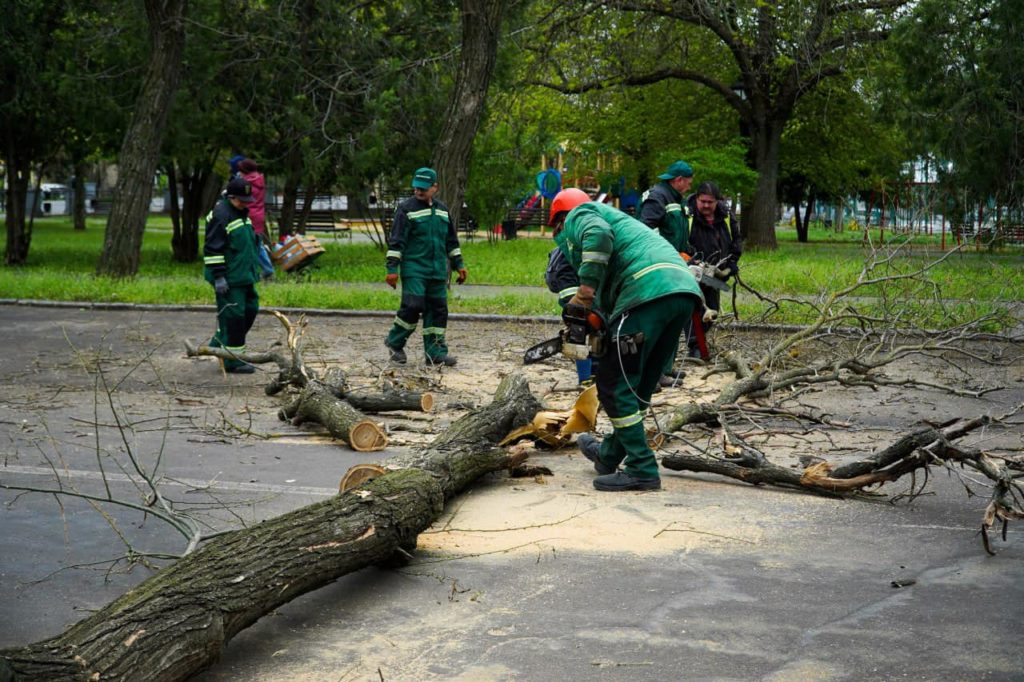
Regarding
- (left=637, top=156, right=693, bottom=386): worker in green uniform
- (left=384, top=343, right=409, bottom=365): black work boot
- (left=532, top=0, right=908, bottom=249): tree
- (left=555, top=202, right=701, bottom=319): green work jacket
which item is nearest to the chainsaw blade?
(left=555, top=202, right=701, bottom=319): green work jacket

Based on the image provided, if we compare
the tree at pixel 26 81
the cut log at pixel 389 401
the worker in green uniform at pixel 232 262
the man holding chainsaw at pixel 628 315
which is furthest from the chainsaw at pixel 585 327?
the tree at pixel 26 81

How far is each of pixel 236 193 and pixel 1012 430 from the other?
6759mm

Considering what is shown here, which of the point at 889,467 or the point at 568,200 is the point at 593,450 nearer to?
the point at 568,200

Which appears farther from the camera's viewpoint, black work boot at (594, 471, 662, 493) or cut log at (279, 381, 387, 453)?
cut log at (279, 381, 387, 453)

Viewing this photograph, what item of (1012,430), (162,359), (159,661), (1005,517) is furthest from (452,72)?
(159,661)

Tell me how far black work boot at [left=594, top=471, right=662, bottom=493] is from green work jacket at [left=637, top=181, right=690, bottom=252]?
158 inches

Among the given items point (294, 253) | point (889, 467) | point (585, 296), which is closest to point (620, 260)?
point (585, 296)

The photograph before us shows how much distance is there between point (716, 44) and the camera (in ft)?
101

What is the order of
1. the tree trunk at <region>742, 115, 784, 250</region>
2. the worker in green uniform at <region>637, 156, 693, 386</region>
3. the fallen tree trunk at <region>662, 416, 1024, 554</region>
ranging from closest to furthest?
1. the fallen tree trunk at <region>662, 416, 1024, 554</region>
2. the worker in green uniform at <region>637, 156, 693, 386</region>
3. the tree trunk at <region>742, 115, 784, 250</region>

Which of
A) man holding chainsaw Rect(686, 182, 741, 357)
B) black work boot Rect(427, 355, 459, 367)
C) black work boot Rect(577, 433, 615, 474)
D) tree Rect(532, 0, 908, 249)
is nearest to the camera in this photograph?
black work boot Rect(577, 433, 615, 474)

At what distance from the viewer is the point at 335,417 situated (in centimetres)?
818

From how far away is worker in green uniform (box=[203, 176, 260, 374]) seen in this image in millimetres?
10867

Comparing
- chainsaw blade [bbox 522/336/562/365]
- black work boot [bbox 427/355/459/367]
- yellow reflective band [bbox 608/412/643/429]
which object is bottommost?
black work boot [bbox 427/355/459/367]

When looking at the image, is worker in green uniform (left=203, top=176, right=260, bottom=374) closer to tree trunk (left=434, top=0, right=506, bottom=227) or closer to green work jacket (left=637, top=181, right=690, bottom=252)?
green work jacket (left=637, top=181, right=690, bottom=252)
